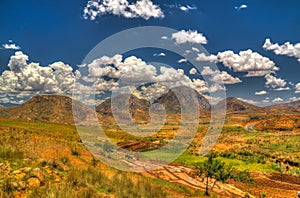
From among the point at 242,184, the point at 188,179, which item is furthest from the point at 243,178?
the point at 188,179

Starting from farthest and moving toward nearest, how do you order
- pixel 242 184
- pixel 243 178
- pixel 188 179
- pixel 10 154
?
pixel 243 178 < pixel 188 179 < pixel 242 184 < pixel 10 154

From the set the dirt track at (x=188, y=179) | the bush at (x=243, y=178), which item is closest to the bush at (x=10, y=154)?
the dirt track at (x=188, y=179)

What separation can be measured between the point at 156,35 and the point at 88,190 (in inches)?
498

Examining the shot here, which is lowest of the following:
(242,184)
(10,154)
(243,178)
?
(242,184)

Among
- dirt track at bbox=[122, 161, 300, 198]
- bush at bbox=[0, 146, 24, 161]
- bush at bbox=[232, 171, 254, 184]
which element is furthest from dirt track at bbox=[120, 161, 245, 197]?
bush at bbox=[0, 146, 24, 161]

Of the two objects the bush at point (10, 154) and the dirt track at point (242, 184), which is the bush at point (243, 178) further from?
the bush at point (10, 154)

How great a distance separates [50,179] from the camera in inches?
470

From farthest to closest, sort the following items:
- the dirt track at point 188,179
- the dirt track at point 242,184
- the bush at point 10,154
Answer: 1. the dirt track at point 242,184
2. the dirt track at point 188,179
3. the bush at point 10,154

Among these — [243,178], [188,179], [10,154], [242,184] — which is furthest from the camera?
[243,178]

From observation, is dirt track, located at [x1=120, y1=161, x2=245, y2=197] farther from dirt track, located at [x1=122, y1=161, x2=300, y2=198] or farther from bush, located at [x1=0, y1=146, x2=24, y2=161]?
bush, located at [x1=0, y1=146, x2=24, y2=161]

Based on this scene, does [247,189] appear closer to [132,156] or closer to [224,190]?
[224,190]

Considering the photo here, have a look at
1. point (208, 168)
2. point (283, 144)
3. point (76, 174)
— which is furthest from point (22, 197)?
point (283, 144)

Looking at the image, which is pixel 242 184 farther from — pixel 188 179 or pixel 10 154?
pixel 10 154

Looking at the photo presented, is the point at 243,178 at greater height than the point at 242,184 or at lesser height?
greater
